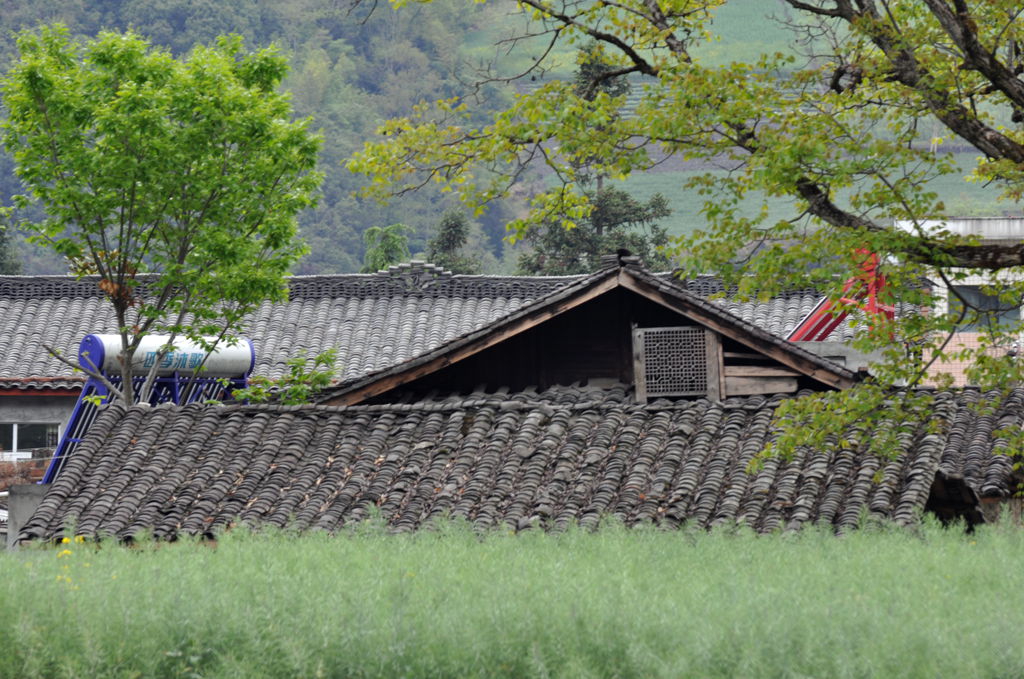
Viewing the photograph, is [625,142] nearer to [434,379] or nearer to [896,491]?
[896,491]

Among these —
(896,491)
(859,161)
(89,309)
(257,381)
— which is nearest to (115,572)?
(859,161)

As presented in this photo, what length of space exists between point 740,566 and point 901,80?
6.73 metres

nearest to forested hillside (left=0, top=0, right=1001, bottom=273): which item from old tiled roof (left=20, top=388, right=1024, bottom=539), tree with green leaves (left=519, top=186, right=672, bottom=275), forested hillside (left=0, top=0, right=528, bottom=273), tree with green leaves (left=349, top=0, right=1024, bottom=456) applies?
forested hillside (left=0, top=0, right=528, bottom=273)

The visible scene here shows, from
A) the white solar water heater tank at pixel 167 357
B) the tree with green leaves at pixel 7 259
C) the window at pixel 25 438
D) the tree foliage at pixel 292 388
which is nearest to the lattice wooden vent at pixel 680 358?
the tree foliage at pixel 292 388

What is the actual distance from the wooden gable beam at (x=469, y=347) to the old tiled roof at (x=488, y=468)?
2544 millimetres

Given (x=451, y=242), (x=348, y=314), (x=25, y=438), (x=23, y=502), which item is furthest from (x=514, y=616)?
(x=451, y=242)

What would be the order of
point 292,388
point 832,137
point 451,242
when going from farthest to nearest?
point 451,242 → point 292,388 → point 832,137

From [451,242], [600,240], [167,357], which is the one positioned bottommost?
[167,357]

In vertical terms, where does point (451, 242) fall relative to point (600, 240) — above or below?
above

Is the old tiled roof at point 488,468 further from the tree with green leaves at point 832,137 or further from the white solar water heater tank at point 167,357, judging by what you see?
the white solar water heater tank at point 167,357

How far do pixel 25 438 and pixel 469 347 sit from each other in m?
13.8

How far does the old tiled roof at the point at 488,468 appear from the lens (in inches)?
574

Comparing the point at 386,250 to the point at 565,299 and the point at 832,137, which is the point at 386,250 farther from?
the point at 832,137

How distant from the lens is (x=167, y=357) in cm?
2241
